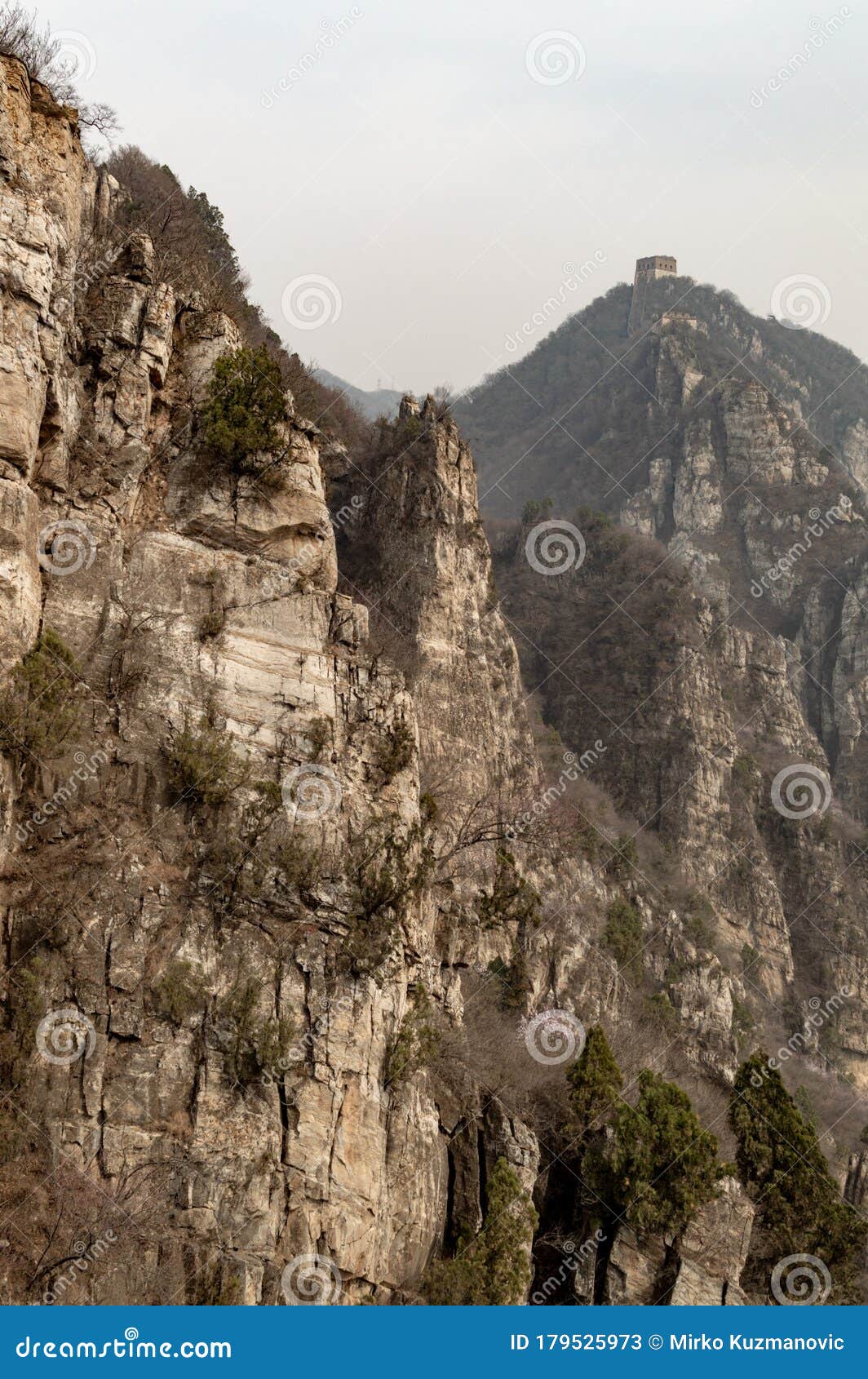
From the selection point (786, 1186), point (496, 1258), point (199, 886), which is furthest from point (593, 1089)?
point (199, 886)

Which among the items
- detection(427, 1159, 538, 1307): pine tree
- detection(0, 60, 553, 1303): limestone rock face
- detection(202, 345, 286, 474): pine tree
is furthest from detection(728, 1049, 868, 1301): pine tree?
detection(202, 345, 286, 474): pine tree

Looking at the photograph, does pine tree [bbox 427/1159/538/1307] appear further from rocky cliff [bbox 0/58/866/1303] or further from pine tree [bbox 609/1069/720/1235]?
pine tree [bbox 609/1069/720/1235]

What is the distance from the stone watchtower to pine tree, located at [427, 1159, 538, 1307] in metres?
134

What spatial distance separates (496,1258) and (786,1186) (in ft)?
36.8

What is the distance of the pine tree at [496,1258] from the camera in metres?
25.1

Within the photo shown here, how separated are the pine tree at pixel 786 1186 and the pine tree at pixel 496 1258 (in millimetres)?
8747

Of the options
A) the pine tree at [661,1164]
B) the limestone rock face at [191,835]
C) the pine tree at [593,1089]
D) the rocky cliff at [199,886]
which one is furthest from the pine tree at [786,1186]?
the limestone rock face at [191,835]

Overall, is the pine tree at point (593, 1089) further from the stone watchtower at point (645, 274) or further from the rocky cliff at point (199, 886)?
the stone watchtower at point (645, 274)

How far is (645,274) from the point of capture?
6068 inches

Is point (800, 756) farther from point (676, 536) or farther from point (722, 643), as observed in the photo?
point (676, 536)

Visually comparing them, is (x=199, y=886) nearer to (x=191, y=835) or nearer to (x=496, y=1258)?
(x=191, y=835)

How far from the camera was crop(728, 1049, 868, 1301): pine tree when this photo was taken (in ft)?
109

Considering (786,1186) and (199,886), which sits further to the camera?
(786,1186)


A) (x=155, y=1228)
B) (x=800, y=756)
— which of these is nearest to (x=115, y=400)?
(x=155, y=1228)
